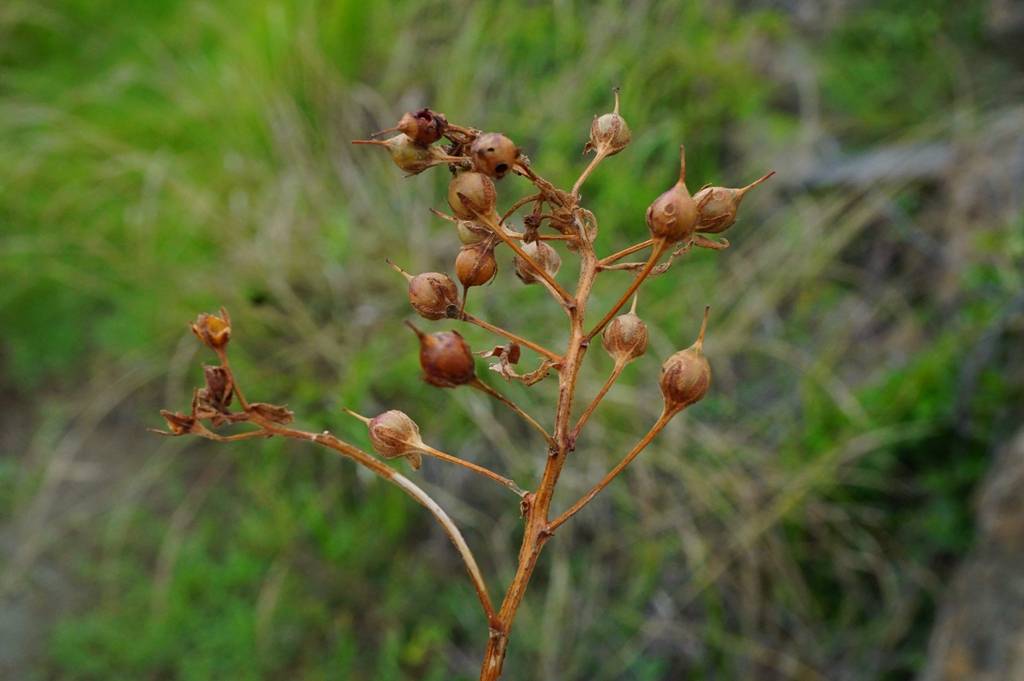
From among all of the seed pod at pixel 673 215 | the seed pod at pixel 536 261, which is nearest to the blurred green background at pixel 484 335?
the seed pod at pixel 536 261

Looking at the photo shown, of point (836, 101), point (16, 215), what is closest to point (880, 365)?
point (836, 101)

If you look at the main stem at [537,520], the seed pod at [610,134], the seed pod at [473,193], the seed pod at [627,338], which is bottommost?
the main stem at [537,520]

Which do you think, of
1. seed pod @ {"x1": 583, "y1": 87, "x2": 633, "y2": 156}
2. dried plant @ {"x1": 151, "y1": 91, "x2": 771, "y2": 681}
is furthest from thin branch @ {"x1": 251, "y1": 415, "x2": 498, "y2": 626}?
seed pod @ {"x1": 583, "y1": 87, "x2": 633, "y2": 156}

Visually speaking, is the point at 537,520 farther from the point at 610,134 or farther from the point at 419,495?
the point at 610,134

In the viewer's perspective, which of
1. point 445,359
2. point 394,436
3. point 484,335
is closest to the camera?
point 445,359

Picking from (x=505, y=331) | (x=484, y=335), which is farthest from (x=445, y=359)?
(x=484, y=335)

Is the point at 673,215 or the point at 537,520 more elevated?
the point at 673,215

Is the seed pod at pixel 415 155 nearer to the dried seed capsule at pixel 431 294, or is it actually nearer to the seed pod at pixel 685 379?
the dried seed capsule at pixel 431 294

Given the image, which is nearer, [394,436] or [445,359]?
[445,359]
